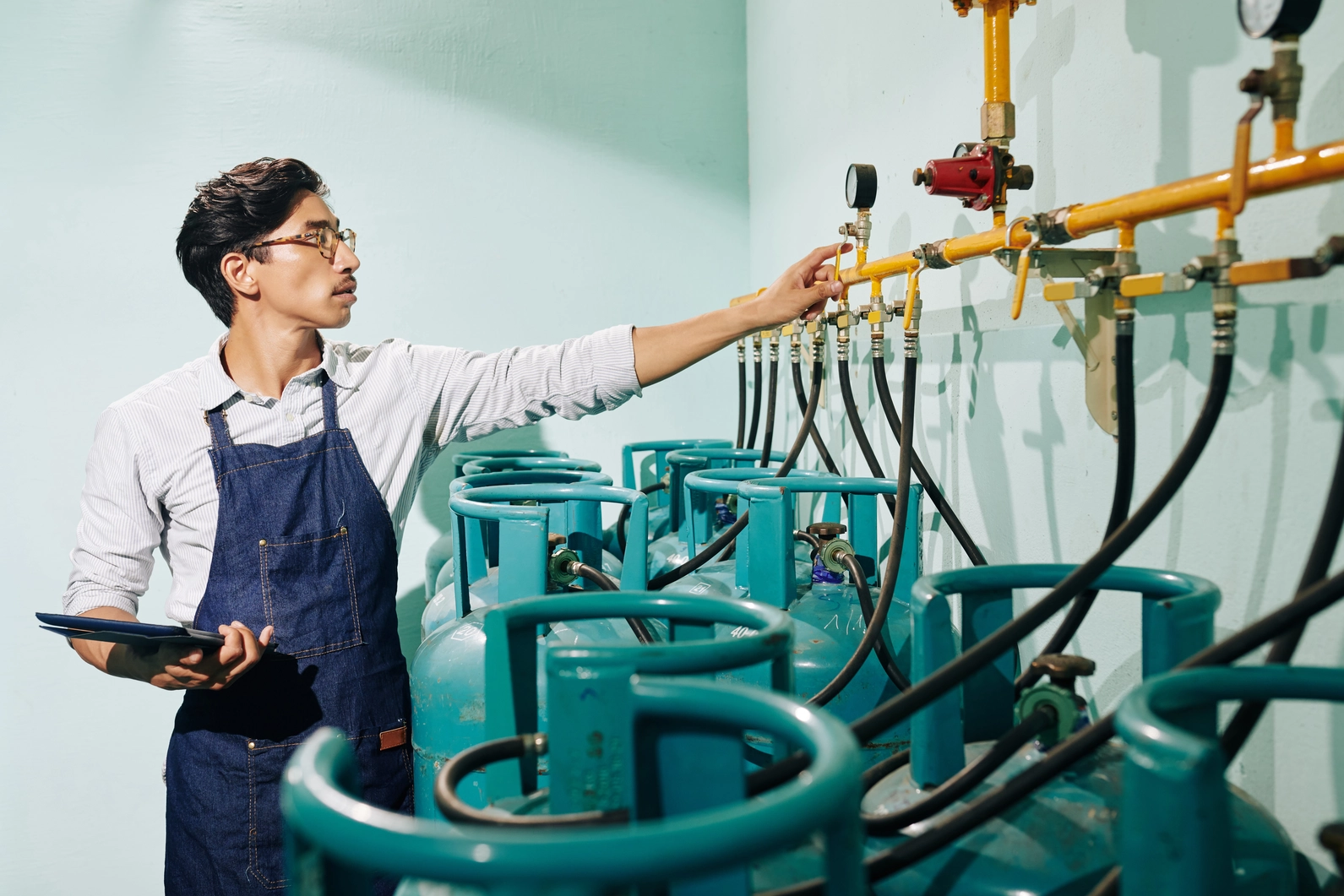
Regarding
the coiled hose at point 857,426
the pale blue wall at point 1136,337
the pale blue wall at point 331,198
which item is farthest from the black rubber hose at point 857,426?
the pale blue wall at point 331,198

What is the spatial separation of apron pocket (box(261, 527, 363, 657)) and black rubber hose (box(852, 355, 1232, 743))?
0.81 m

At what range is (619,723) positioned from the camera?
453mm

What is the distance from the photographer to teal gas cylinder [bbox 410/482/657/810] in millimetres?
944

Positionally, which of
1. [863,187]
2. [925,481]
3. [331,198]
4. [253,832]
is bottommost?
[253,832]

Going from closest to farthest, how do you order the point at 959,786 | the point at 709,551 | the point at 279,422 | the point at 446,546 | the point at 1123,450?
1. the point at 959,786
2. the point at 1123,450
3. the point at 709,551
4. the point at 279,422
5. the point at 446,546

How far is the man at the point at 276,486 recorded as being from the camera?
3.75ft

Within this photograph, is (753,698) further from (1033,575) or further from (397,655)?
(397,655)

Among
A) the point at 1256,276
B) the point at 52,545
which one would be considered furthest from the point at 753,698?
the point at 52,545

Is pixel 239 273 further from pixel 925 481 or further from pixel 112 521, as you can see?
pixel 925 481

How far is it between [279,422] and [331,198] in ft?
2.79

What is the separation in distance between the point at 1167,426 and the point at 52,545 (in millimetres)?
1874

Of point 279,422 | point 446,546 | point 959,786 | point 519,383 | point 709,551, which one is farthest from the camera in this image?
point 446,546

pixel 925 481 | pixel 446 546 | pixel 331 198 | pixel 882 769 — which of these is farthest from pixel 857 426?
pixel 331 198

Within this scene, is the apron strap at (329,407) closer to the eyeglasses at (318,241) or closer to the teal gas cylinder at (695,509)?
the eyeglasses at (318,241)
